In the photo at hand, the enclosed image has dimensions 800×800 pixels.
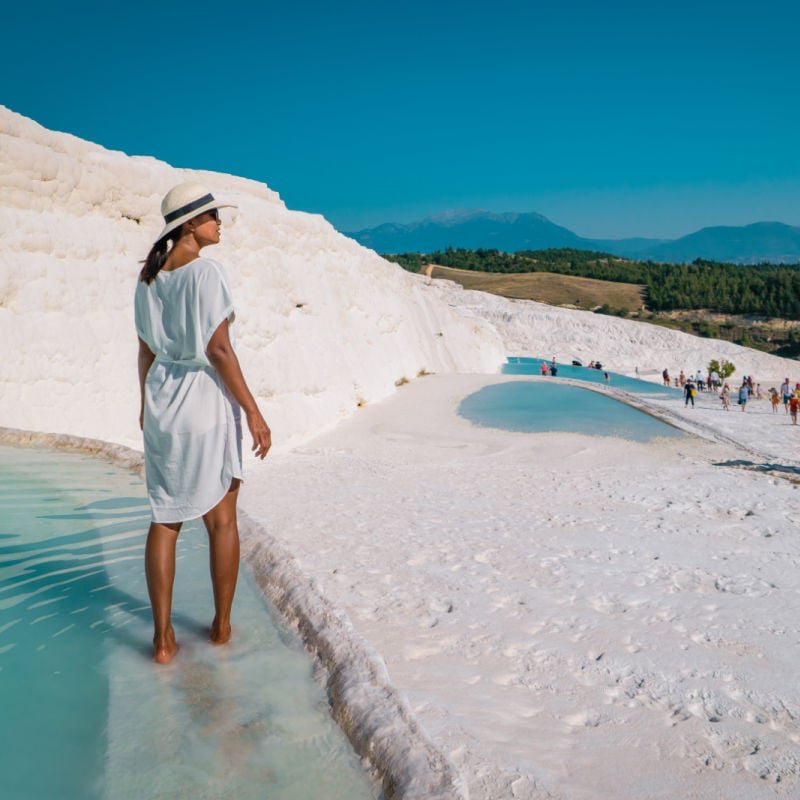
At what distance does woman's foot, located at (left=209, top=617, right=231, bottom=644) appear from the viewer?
131 inches

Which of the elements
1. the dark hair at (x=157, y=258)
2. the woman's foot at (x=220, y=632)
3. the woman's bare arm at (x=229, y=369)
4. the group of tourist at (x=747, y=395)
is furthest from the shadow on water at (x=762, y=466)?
the dark hair at (x=157, y=258)

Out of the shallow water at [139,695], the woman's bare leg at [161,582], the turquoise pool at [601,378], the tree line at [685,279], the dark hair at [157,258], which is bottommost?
the turquoise pool at [601,378]

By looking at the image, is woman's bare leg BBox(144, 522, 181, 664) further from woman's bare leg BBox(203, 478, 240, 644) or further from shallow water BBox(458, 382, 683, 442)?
shallow water BBox(458, 382, 683, 442)

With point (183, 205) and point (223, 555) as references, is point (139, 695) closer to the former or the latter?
point (223, 555)

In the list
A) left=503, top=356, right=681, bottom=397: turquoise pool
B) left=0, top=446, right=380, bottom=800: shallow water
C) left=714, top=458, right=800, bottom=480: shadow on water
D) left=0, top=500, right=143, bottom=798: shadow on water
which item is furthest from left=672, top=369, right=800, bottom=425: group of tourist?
left=0, top=500, right=143, bottom=798: shadow on water

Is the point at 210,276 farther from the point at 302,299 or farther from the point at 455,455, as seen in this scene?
the point at 302,299

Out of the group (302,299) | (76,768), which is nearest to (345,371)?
(302,299)

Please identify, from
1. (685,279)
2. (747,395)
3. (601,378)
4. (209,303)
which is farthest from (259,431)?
(685,279)

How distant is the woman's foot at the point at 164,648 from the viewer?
3.12 m

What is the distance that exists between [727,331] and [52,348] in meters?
90.7

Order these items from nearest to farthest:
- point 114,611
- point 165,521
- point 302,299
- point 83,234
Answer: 1. point 165,521
2. point 114,611
3. point 83,234
4. point 302,299

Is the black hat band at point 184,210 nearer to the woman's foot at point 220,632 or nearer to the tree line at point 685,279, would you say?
the woman's foot at point 220,632

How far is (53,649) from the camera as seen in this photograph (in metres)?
3.16

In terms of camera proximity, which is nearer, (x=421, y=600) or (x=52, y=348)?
(x=421, y=600)
